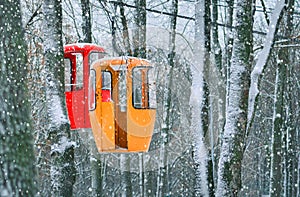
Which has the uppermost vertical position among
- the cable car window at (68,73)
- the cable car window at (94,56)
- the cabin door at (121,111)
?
the cable car window at (94,56)

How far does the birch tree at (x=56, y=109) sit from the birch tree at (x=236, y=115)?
2.55 metres

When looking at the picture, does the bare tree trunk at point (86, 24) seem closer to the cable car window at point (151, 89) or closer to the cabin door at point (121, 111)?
the cable car window at point (151, 89)

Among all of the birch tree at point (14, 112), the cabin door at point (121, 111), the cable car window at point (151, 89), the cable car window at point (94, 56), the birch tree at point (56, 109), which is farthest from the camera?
the cable car window at point (151, 89)

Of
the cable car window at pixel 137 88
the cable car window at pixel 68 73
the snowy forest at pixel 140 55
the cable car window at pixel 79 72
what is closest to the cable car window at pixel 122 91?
the cable car window at pixel 137 88

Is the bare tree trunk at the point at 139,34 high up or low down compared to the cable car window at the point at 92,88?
up

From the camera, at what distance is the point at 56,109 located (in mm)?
8688

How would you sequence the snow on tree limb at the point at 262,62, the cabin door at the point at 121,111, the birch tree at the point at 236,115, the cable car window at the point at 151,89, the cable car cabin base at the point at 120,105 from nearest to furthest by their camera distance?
the birch tree at the point at 236,115
the snow on tree limb at the point at 262,62
the cable car cabin base at the point at 120,105
the cabin door at the point at 121,111
the cable car window at the point at 151,89

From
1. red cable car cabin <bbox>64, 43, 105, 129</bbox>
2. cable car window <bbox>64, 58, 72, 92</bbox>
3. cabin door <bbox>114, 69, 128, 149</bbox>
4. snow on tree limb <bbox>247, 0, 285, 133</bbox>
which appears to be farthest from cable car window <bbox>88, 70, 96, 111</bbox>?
snow on tree limb <bbox>247, 0, 285, 133</bbox>

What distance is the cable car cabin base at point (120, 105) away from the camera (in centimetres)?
1297

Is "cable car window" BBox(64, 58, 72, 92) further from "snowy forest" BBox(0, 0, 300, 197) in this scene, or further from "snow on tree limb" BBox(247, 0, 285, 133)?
"snow on tree limb" BBox(247, 0, 285, 133)

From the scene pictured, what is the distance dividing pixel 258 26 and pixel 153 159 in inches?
619

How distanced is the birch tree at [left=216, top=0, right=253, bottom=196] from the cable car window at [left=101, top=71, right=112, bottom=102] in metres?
4.72

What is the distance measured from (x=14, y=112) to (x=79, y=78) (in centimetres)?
1113

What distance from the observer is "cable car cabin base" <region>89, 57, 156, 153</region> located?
13.0 metres
